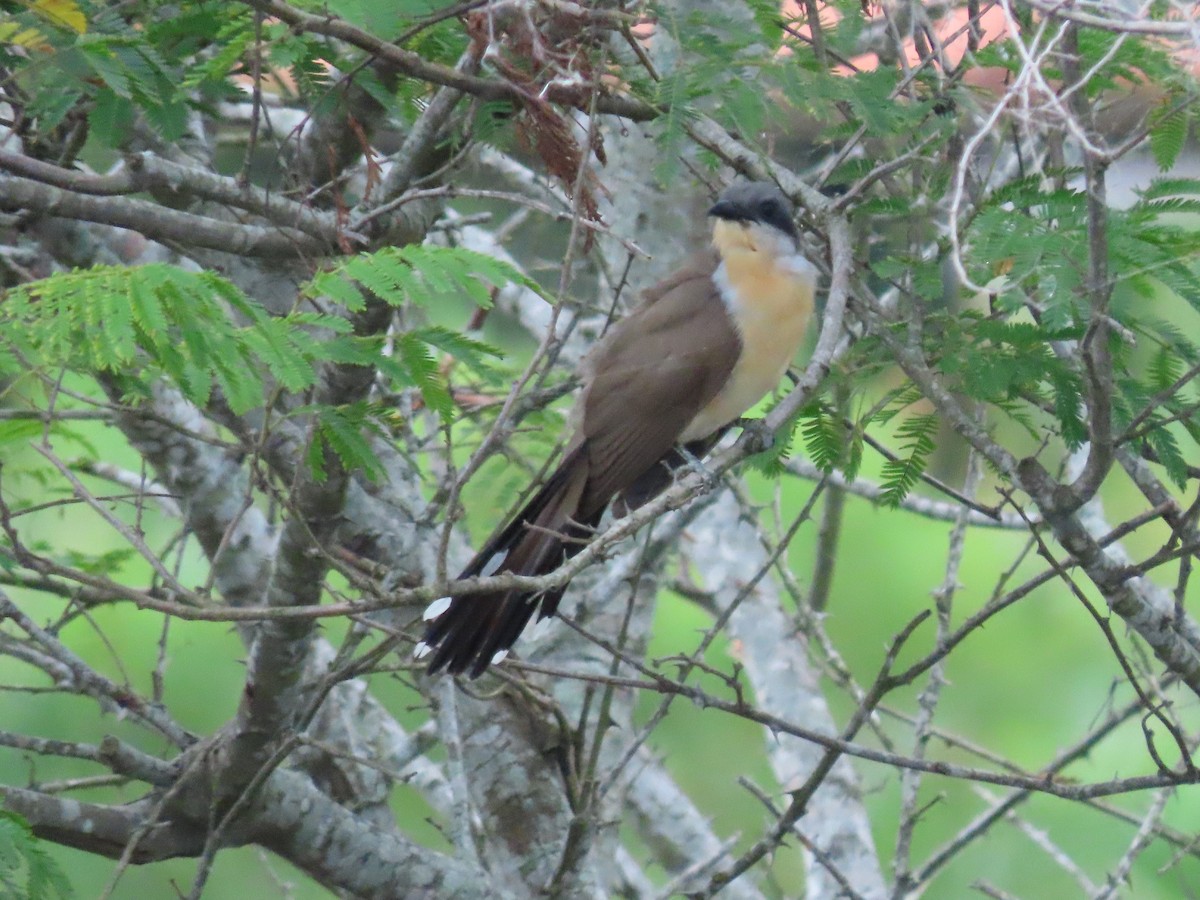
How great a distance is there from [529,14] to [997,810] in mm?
2313

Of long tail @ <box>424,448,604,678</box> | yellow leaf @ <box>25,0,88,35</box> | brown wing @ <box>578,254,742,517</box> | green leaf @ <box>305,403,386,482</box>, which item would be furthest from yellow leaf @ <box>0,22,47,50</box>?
brown wing @ <box>578,254,742,517</box>

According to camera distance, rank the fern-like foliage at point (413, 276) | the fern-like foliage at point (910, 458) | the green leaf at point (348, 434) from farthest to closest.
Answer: the fern-like foliage at point (910, 458), the green leaf at point (348, 434), the fern-like foliage at point (413, 276)

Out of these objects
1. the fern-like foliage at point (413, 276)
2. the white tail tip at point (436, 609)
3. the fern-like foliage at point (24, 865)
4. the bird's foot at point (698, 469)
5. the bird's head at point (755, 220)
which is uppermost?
the bird's head at point (755, 220)

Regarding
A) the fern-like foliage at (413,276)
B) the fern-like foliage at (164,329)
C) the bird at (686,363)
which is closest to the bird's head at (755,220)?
the bird at (686,363)

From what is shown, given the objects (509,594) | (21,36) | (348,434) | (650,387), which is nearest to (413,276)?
(348,434)

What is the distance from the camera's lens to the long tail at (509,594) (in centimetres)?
284

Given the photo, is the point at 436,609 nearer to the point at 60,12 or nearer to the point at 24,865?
the point at 24,865

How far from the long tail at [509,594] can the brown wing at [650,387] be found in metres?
0.06

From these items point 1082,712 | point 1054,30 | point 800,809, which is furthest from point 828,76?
point 1082,712

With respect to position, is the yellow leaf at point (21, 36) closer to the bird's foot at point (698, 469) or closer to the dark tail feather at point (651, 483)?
the bird's foot at point (698, 469)

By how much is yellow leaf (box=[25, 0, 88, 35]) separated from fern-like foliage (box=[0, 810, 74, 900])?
133 centimetres

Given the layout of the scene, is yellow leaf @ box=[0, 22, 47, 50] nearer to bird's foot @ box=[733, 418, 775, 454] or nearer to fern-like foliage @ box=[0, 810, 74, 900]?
fern-like foliage @ box=[0, 810, 74, 900]

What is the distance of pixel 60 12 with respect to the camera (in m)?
2.32

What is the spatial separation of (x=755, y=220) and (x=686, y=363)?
0.40 m
